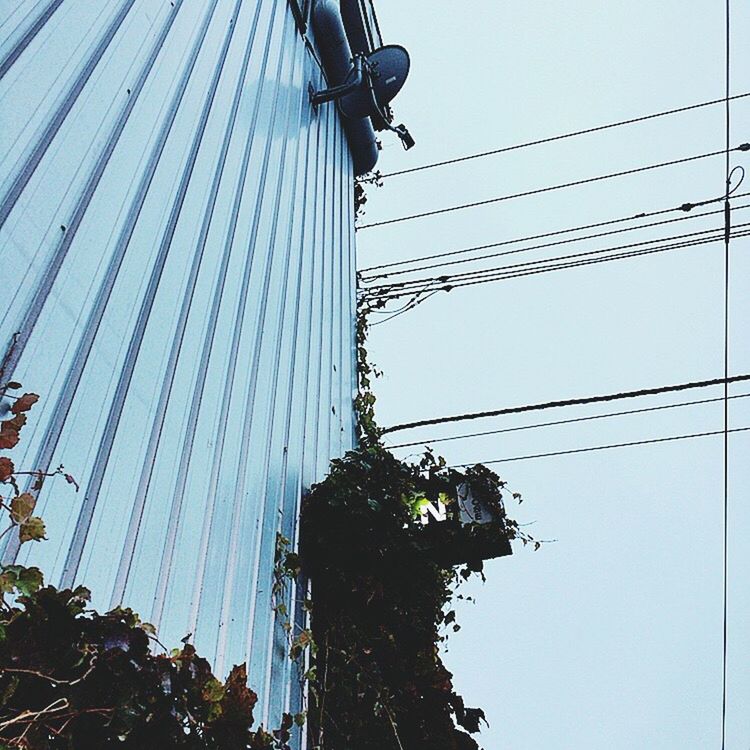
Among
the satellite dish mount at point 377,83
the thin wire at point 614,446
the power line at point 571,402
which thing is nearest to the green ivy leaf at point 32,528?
the power line at point 571,402

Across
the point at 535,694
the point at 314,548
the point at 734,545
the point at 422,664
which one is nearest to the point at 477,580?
the point at 422,664

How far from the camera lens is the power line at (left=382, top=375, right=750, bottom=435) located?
4770 mm

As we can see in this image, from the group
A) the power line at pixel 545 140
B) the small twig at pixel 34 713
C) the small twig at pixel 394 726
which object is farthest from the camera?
the power line at pixel 545 140

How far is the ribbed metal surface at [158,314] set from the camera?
189 centimetres

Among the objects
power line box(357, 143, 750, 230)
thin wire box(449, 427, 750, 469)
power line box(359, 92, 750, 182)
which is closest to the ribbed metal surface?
thin wire box(449, 427, 750, 469)

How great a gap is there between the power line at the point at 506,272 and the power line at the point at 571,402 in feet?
4.66

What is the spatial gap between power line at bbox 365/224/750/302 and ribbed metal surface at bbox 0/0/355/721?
256cm

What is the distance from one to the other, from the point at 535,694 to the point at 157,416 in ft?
43.9

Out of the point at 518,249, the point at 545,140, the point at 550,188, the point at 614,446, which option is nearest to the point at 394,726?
the point at 614,446

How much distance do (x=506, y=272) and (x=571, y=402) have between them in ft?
7.22

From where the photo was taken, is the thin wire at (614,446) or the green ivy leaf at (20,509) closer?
the green ivy leaf at (20,509)

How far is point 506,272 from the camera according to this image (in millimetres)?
6953

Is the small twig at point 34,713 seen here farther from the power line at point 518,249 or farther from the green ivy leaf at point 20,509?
the power line at point 518,249

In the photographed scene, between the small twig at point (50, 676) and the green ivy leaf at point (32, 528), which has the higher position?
the green ivy leaf at point (32, 528)
